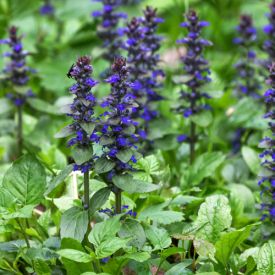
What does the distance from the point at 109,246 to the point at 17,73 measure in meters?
2.02

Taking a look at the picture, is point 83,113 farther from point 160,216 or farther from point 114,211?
point 160,216

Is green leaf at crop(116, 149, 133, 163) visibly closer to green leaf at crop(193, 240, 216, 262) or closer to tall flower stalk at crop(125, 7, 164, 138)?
green leaf at crop(193, 240, 216, 262)

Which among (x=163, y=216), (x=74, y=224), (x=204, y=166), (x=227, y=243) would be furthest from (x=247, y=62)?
(x=74, y=224)

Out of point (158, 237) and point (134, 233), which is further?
point (158, 237)

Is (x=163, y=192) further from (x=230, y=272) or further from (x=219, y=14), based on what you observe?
(x=219, y=14)

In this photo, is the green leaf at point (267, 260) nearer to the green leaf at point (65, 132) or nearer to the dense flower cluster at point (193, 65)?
the green leaf at point (65, 132)

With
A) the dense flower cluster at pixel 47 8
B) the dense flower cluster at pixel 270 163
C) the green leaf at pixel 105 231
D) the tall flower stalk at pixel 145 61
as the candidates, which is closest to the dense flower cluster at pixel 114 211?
the green leaf at pixel 105 231

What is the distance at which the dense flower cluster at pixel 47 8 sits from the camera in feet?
20.8

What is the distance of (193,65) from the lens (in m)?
4.13

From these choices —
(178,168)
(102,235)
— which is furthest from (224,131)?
(102,235)

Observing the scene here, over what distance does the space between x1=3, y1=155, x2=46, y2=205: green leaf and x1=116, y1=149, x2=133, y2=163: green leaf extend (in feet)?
1.80

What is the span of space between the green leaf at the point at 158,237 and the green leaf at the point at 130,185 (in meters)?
0.26

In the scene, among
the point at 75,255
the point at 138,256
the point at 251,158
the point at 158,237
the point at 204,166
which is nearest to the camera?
the point at 75,255

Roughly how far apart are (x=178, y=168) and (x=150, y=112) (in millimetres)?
419
